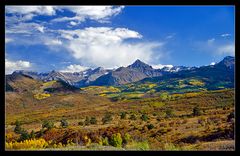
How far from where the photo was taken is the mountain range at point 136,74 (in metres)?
89.1

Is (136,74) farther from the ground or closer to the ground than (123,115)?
farther from the ground

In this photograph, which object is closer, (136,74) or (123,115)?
(123,115)

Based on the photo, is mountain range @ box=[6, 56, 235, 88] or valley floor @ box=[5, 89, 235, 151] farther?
mountain range @ box=[6, 56, 235, 88]

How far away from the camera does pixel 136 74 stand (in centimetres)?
16725

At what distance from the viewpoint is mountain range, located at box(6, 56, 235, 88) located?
292 feet

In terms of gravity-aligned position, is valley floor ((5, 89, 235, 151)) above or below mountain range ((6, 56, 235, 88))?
below

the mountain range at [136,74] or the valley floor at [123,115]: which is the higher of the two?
the mountain range at [136,74]

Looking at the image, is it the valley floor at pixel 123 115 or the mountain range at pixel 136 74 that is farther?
the mountain range at pixel 136 74
